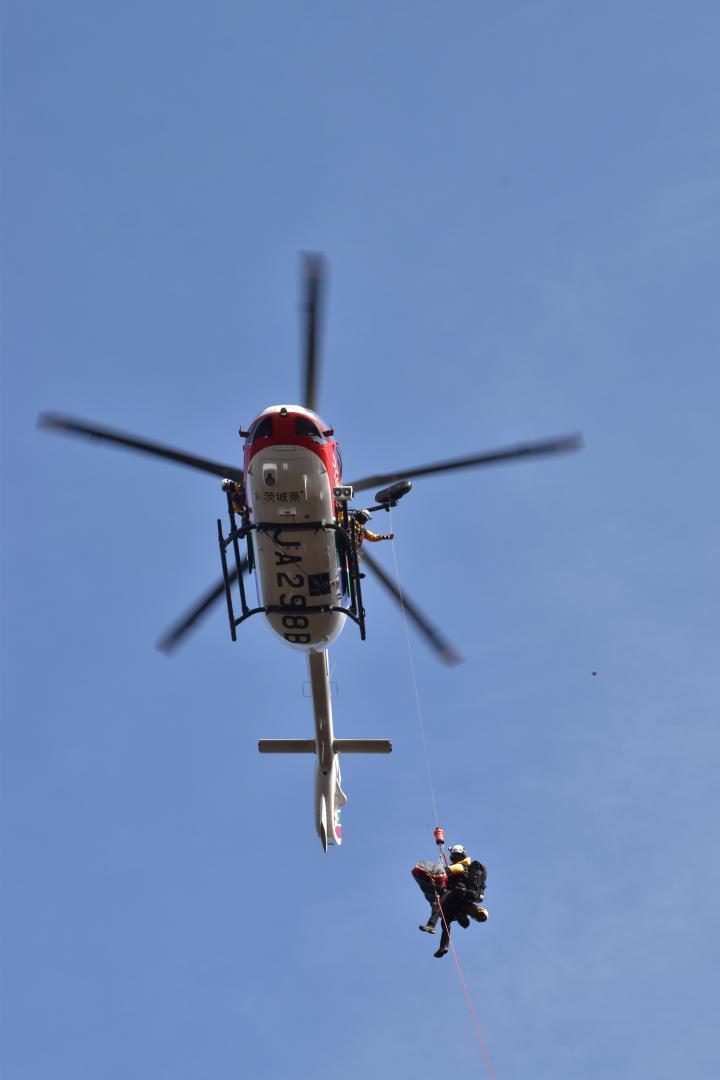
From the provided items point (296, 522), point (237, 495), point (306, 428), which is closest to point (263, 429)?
point (306, 428)

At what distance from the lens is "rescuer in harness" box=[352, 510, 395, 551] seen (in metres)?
22.0

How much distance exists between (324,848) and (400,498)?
745cm

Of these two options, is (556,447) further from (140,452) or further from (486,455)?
(140,452)

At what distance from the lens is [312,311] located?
66.8 ft

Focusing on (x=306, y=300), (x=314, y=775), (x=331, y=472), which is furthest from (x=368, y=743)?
(x=306, y=300)

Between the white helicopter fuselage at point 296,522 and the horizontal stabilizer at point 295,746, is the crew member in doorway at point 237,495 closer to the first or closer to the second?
the white helicopter fuselage at point 296,522

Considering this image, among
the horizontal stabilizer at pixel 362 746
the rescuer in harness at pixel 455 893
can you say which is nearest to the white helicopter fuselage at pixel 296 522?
the horizontal stabilizer at pixel 362 746

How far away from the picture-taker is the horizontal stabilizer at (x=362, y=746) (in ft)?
82.1

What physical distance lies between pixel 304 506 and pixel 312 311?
9.79 feet

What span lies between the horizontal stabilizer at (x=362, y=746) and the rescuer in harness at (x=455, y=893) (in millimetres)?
3740

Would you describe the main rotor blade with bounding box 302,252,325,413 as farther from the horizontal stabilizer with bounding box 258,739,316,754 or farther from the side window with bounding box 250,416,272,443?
the horizontal stabilizer with bounding box 258,739,316,754

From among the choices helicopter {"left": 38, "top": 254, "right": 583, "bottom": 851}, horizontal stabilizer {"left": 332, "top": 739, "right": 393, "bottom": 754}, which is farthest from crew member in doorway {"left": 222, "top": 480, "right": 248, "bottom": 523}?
horizontal stabilizer {"left": 332, "top": 739, "right": 393, "bottom": 754}

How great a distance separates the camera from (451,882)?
2153 centimetres

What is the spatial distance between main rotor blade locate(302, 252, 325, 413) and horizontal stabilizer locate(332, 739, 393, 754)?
7.24 meters
